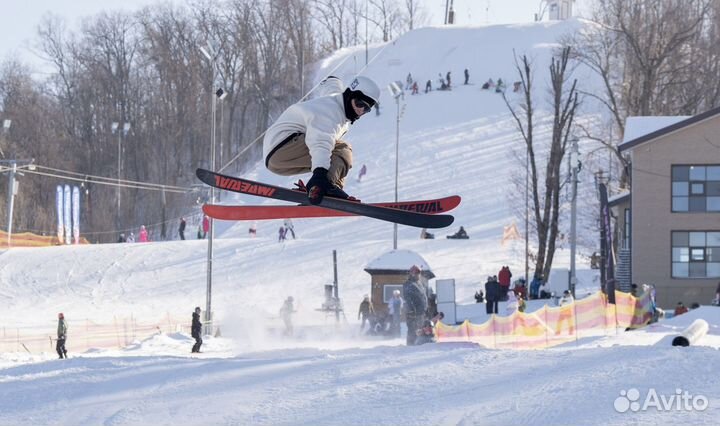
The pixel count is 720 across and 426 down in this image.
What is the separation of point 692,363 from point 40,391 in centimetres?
678

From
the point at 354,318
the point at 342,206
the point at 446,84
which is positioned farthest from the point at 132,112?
the point at 342,206

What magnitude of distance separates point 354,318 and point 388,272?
4568mm

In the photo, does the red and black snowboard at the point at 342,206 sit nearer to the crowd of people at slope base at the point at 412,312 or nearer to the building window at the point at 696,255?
the crowd of people at slope base at the point at 412,312

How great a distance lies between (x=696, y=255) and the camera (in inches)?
1361

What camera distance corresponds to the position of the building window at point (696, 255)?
1353 inches

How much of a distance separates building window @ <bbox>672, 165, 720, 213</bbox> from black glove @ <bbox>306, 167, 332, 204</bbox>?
2769cm

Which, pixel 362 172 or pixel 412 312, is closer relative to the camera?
pixel 412 312

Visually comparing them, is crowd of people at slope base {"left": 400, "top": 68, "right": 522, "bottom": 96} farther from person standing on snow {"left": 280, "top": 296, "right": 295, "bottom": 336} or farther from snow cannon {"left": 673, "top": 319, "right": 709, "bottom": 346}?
snow cannon {"left": 673, "top": 319, "right": 709, "bottom": 346}

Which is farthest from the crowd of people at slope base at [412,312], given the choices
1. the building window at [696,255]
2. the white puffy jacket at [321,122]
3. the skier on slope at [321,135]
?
the white puffy jacket at [321,122]

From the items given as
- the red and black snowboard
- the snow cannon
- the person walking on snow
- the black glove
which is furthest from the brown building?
the black glove

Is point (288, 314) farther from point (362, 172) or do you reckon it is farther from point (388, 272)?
point (362, 172)

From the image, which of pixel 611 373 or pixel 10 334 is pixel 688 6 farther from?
pixel 611 373

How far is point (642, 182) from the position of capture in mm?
34875

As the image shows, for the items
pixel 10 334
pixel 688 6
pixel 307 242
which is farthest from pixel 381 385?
pixel 688 6
